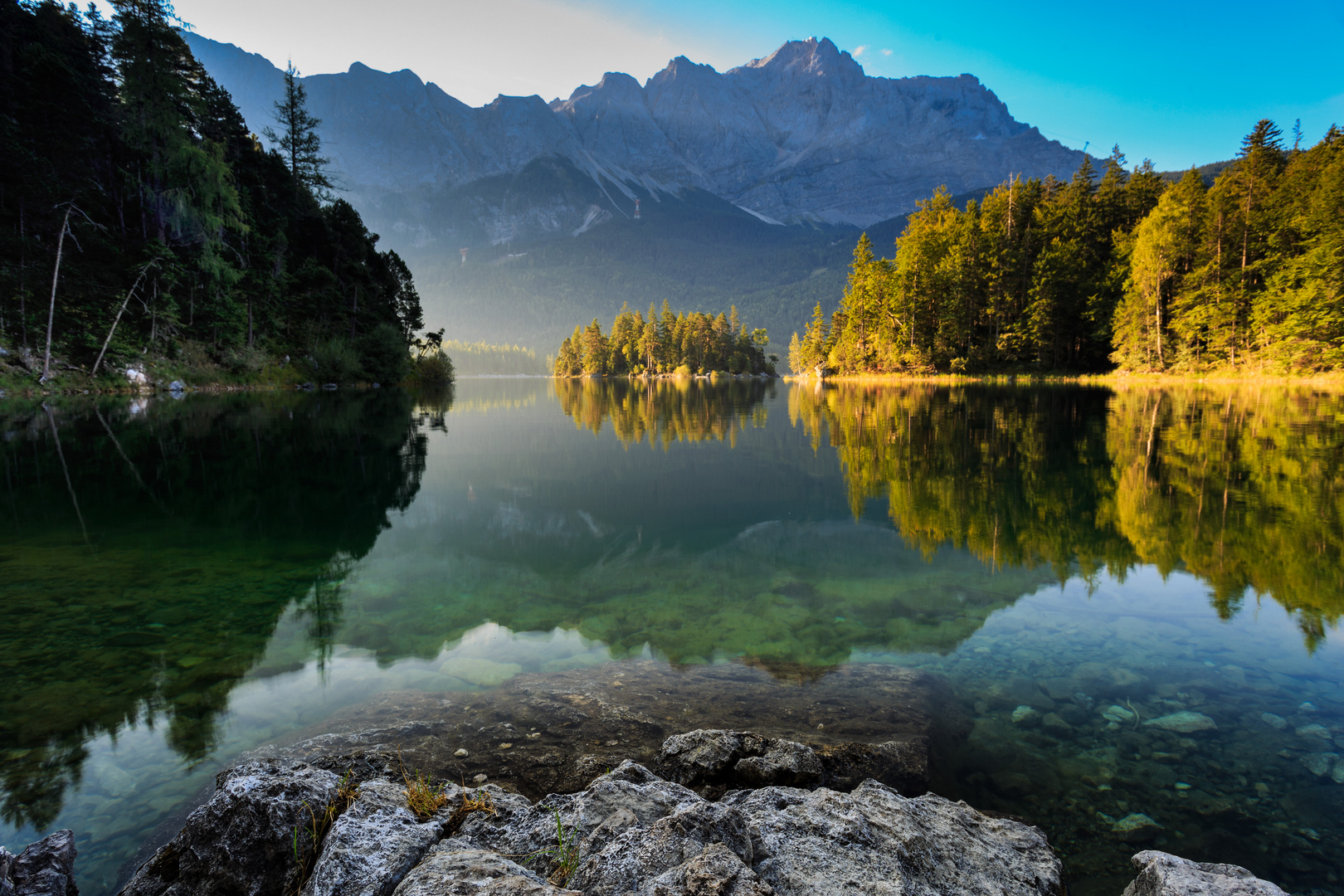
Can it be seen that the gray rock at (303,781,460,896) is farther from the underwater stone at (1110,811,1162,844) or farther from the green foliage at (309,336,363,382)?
the green foliage at (309,336,363,382)

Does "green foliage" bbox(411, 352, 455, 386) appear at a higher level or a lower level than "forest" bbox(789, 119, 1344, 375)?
lower

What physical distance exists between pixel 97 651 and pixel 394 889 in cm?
564

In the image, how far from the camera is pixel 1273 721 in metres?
4.44

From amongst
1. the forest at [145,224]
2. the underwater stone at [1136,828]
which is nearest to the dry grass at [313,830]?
the underwater stone at [1136,828]

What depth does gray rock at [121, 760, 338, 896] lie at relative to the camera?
2660mm

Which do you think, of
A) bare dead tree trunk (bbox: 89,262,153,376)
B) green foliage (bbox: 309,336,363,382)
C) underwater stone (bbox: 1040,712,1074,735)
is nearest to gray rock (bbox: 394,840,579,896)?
underwater stone (bbox: 1040,712,1074,735)

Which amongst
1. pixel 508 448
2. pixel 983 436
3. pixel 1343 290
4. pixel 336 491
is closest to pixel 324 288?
pixel 508 448

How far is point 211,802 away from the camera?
2.72 m

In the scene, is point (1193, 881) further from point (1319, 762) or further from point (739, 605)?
point (739, 605)

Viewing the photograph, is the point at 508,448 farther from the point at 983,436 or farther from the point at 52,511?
the point at 983,436

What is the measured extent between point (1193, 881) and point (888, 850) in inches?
49.5

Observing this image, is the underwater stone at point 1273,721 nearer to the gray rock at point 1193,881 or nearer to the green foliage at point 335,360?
the gray rock at point 1193,881

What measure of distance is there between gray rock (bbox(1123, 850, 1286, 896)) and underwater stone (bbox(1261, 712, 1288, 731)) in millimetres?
2896

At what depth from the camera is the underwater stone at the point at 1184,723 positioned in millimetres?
4418
